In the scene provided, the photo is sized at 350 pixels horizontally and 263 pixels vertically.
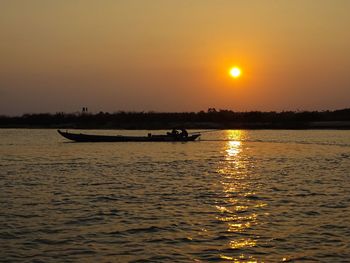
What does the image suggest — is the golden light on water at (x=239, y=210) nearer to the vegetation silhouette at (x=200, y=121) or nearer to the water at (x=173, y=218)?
the water at (x=173, y=218)

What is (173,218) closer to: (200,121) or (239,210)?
(239,210)

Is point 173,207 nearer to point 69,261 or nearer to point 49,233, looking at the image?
point 49,233

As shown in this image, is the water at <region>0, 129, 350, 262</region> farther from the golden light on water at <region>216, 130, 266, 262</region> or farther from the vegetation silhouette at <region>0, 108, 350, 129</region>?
the vegetation silhouette at <region>0, 108, 350, 129</region>

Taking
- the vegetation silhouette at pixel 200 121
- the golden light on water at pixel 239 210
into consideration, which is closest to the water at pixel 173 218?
the golden light on water at pixel 239 210

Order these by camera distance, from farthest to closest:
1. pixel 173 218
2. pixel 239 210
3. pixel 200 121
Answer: pixel 200 121 < pixel 239 210 < pixel 173 218

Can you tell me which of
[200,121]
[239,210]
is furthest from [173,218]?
[200,121]

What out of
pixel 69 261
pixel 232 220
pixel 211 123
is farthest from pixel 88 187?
pixel 211 123

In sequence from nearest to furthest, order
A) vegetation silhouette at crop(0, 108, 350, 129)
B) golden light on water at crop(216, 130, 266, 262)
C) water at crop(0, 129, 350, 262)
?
1. water at crop(0, 129, 350, 262)
2. golden light on water at crop(216, 130, 266, 262)
3. vegetation silhouette at crop(0, 108, 350, 129)

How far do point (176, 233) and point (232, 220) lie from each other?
7.55 feet

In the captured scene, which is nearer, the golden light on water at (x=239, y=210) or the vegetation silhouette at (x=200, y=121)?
the golden light on water at (x=239, y=210)

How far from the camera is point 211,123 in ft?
452

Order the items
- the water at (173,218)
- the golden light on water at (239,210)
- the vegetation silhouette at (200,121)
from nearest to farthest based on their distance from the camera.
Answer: the water at (173,218), the golden light on water at (239,210), the vegetation silhouette at (200,121)

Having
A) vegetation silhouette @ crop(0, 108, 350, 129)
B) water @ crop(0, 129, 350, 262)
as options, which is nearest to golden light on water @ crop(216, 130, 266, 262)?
water @ crop(0, 129, 350, 262)

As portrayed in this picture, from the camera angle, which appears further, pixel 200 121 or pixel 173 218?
pixel 200 121
